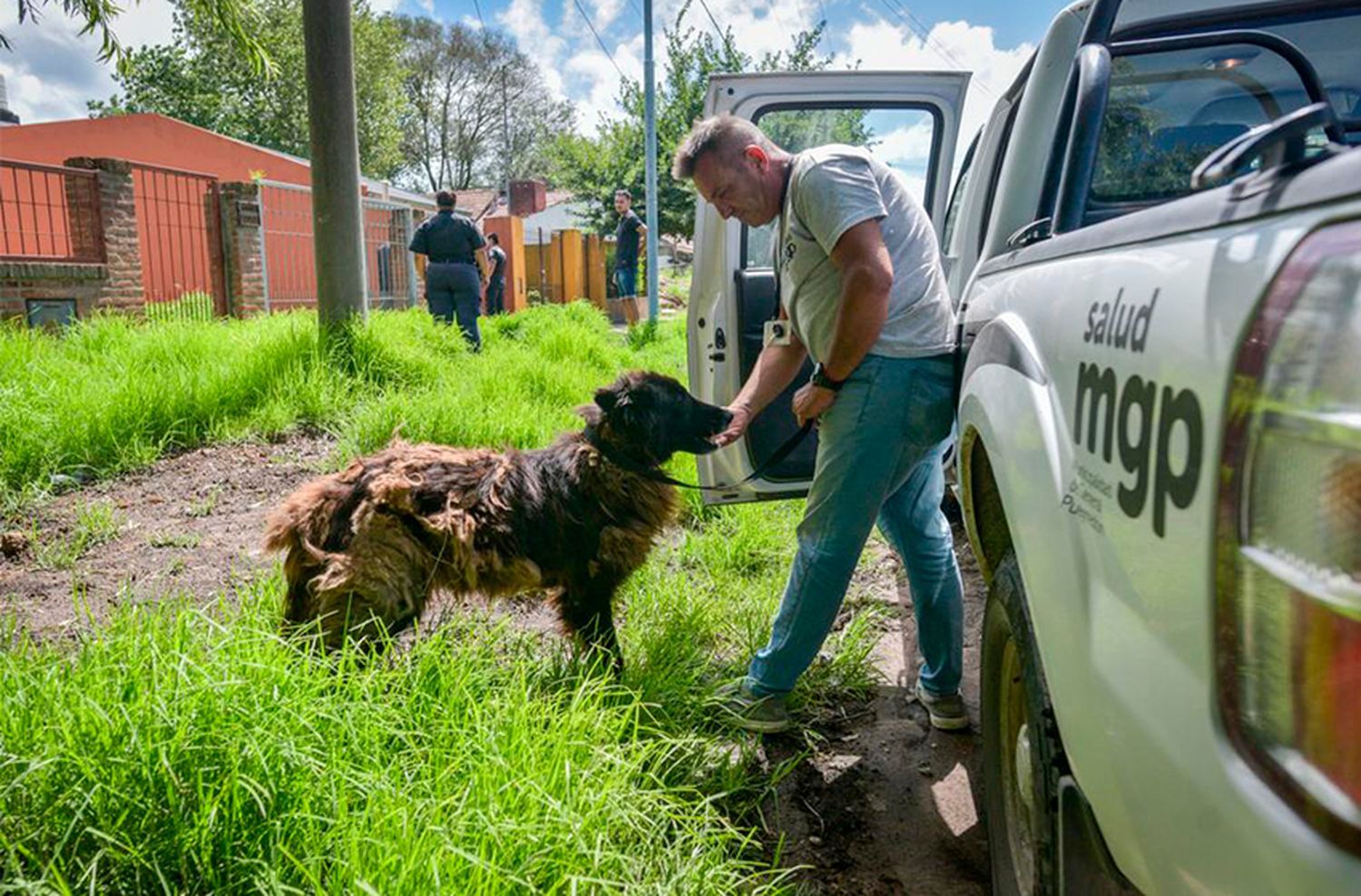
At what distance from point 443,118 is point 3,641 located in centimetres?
5595

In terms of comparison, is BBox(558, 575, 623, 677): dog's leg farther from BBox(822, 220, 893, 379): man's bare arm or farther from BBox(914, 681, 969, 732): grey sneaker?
BBox(822, 220, 893, 379): man's bare arm

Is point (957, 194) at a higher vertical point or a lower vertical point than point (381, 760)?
higher

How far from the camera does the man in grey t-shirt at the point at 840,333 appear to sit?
2615 mm

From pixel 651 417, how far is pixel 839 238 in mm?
1221

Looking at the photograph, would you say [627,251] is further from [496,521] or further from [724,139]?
[724,139]

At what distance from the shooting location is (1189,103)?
2.94 m

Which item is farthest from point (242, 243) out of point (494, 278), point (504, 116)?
point (504, 116)

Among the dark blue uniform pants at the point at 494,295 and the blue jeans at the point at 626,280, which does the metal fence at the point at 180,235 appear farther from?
the blue jeans at the point at 626,280

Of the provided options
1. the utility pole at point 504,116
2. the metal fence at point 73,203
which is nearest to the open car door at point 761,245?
the metal fence at point 73,203

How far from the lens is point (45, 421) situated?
5418mm

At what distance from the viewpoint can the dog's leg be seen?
11.0 feet

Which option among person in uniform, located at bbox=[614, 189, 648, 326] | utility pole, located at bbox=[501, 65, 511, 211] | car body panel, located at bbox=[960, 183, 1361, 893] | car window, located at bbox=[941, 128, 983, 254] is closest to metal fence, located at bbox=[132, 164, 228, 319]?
person in uniform, located at bbox=[614, 189, 648, 326]

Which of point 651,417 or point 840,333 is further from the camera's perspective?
point 651,417

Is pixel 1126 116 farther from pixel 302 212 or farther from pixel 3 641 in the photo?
pixel 302 212
